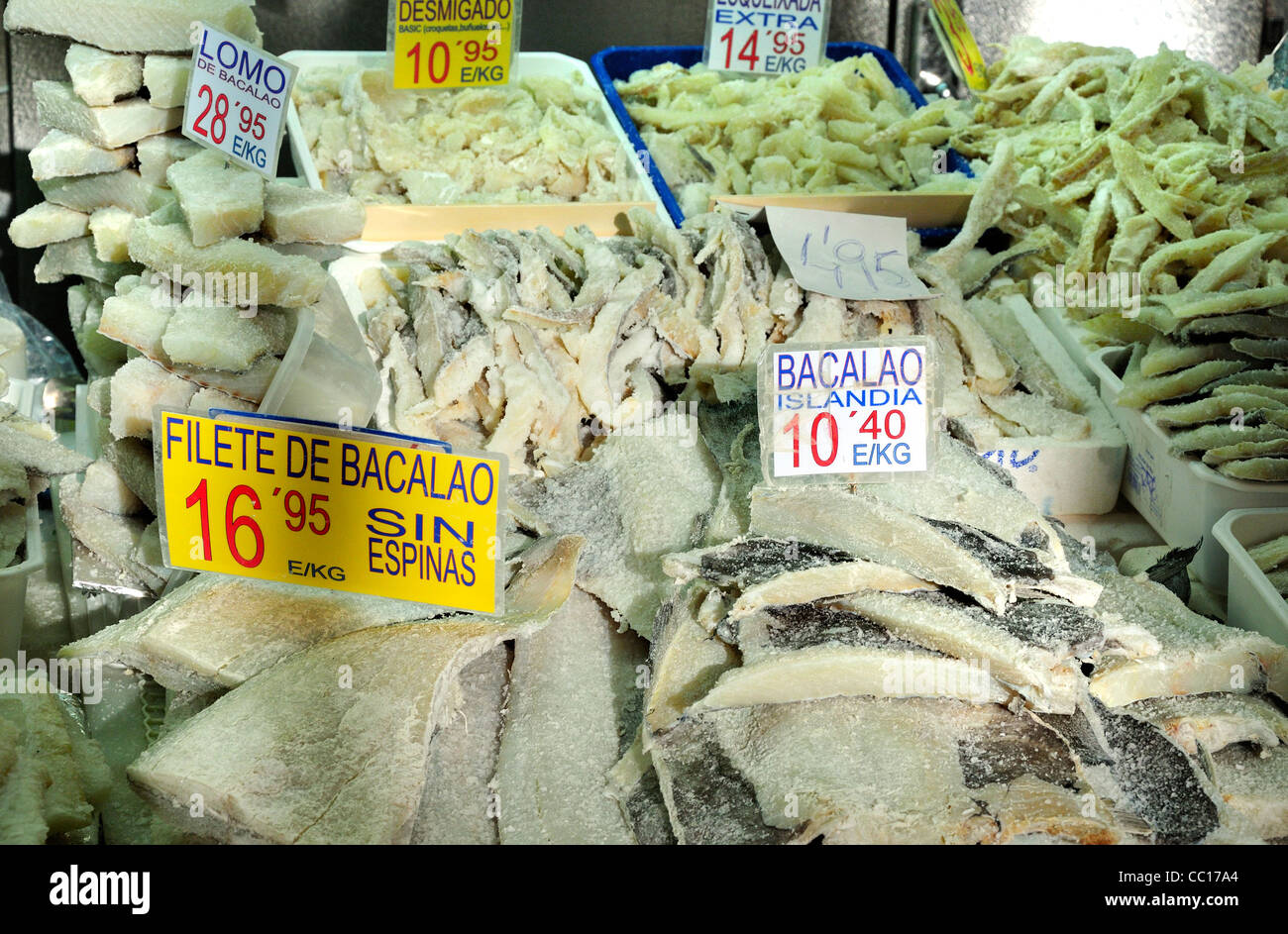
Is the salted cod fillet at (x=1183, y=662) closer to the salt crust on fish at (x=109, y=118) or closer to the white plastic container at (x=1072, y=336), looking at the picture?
the white plastic container at (x=1072, y=336)

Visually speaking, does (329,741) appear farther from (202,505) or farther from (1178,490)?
(1178,490)

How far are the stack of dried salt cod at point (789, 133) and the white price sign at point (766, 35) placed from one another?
4 centimetres

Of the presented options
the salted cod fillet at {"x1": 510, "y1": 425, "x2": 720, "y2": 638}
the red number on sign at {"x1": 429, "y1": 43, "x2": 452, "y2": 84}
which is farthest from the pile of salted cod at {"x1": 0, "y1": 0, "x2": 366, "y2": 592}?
the red number on sign at {"x1": 429, "y1": 43, "x2": 452, "y2": 84}

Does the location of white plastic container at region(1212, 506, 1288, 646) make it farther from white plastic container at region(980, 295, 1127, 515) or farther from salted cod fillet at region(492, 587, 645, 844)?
salted cod fillet at region(492, 587, 645, 844)

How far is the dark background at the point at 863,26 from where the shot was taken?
11.5 ft

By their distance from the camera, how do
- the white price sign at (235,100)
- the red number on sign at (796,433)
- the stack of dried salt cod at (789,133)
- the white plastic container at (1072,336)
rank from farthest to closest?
the stack of dried salt cod at (789,133) < the white plastic container at (1072,336) < the white price sign at (235,100) < the red number on sign at (796,433)

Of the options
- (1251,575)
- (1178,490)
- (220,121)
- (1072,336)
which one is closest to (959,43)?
(1072,336)

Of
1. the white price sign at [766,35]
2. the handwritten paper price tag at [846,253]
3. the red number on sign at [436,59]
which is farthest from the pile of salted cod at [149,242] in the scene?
the white price sign at [766,35]

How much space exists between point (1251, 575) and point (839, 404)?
723 millimetres

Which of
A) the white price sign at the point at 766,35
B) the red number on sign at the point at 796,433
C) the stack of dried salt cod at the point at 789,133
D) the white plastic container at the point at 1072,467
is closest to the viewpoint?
the red number on sign at the point at 796,433

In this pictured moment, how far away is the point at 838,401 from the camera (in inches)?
62.5

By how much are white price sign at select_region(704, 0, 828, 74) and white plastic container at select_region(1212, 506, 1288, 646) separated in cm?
205
